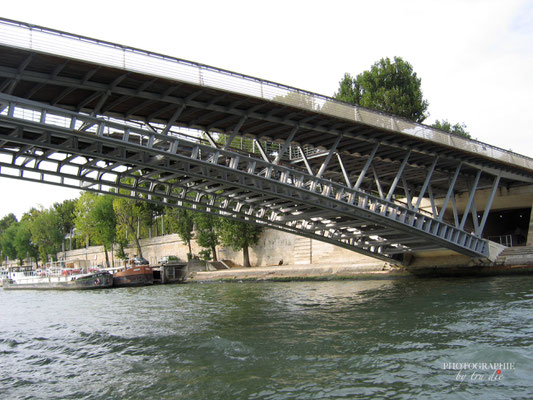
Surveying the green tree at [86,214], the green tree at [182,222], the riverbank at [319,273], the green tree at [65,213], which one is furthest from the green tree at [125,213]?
the green tree at [65,213]

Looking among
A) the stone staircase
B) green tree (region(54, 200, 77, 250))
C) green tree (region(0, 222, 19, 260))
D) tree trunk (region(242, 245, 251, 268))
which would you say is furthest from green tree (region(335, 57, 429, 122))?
green tree (region(0, 222, 19, 260))

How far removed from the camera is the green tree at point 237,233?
137 feet

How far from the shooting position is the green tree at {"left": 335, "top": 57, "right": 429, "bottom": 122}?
38.6 m

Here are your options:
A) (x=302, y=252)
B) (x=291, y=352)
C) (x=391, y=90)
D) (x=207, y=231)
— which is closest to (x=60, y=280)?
(x=207, y=231)

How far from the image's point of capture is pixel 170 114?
16.8 metres

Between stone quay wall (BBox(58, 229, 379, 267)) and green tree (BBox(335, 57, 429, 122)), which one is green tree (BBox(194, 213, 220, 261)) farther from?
green tree (BBox(335, 57, 429, 122))

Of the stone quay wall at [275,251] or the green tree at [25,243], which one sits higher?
the green tree at [25,243]

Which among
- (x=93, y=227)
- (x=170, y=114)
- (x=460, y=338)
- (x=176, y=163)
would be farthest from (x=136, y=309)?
(x=93, y=227)

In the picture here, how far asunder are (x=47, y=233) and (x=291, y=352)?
230ft

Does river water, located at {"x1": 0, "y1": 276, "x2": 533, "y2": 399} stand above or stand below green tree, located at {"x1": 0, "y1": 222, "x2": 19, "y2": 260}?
below

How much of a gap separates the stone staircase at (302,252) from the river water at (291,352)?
65.3ft

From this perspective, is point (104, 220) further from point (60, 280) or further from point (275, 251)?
point (275, 251)

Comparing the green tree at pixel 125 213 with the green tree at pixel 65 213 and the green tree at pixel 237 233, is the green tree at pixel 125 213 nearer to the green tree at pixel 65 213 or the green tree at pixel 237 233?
the green tree at pixel 237 233

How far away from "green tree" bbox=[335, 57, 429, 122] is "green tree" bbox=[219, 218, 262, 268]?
13.2m
